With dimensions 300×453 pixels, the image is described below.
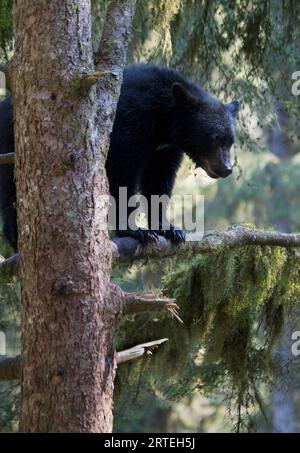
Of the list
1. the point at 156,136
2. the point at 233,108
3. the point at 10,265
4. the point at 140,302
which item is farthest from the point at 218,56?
the point at 140,302

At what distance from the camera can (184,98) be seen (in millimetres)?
6379

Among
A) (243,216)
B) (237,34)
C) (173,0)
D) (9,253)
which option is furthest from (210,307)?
(243,216)

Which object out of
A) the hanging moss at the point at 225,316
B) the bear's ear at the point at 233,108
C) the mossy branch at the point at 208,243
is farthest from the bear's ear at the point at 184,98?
the hanging moss at the point at 225,316

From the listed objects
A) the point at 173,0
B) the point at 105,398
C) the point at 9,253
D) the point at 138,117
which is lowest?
the point at 105,398

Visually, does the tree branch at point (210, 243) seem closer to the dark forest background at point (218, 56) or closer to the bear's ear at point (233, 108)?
the dark forest background at point (218, 56)

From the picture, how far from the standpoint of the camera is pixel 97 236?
3.90 m

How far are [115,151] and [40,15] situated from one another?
6.49 feet

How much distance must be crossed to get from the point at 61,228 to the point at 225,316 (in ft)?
8.29

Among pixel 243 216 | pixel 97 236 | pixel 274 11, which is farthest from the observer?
pixel 243 216

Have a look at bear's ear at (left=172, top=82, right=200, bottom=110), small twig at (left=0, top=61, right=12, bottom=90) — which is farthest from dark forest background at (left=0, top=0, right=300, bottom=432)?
small twig at (left=0, top=61, right=12, bottom=90)

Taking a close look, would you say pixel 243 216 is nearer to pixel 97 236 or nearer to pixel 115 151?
pixel 115 151

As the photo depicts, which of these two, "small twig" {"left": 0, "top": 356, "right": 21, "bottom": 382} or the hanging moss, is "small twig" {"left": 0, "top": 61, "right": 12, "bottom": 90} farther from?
the hanging moss

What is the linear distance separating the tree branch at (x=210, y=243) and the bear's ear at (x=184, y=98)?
1158 mm

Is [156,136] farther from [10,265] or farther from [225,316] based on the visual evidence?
[10,265]
